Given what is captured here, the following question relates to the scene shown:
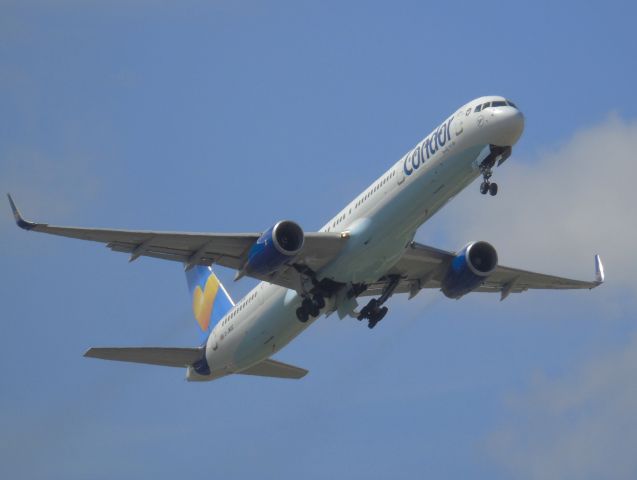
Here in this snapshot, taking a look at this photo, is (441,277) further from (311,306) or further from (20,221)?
(20,221)

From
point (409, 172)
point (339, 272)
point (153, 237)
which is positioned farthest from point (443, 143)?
point (153, 237)

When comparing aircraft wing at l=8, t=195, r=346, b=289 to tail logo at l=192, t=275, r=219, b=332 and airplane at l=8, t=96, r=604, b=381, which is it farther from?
tail logo at l=192, t=275, r=219, b=332

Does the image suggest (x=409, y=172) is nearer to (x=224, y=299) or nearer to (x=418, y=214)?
(x=418, y=214)

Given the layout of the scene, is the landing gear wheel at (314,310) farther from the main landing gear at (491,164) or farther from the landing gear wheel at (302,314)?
the main landing gear at (491,164)

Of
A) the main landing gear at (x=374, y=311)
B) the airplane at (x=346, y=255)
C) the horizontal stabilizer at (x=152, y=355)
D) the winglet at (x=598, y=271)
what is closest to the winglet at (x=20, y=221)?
the airplane at (x=346, y=255)

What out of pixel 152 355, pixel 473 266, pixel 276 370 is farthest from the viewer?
pixel 276 370

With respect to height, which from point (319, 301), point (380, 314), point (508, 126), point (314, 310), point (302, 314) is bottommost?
point (302, 314)

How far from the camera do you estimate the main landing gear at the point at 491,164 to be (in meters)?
48.2

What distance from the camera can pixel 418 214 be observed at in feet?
161

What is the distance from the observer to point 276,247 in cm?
4903

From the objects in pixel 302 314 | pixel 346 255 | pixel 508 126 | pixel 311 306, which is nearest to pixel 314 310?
pixel 311 306

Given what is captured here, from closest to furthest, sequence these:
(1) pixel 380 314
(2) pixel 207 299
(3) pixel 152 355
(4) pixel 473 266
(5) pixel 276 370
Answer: (4) pixel 473 266 < (1) pixel 380 314 < (3) pixel 152 355 < (5) pixel 276 370 < (2) pixel 207 299

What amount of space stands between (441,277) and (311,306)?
6.81 meters

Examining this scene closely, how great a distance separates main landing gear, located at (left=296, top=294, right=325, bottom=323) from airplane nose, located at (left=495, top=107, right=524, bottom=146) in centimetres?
936
